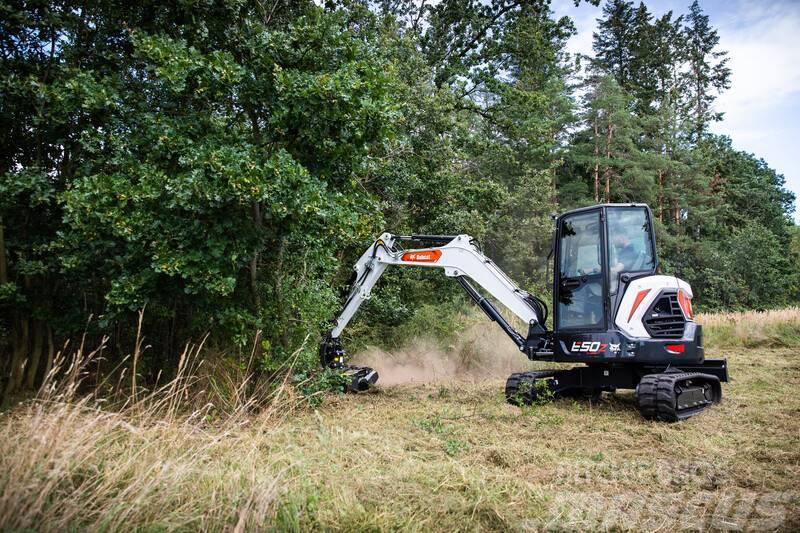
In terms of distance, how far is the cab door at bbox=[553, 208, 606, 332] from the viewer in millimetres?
7410

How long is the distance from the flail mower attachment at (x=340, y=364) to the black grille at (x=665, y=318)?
4077mm

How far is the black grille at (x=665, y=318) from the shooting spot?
283 inches

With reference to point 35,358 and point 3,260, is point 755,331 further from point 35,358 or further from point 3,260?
point 3,260

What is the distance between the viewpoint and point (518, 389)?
313 inches

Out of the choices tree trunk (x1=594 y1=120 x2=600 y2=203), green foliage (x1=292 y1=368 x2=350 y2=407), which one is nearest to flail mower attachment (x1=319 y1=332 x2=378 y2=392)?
green foliage (x1=292 y1=368 x2=350 y2=407)

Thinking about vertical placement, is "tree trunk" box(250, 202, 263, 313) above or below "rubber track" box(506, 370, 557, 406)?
above

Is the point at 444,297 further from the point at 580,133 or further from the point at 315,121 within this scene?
the point at 580,133

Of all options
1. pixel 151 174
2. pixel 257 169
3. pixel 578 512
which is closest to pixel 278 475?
pixel 578 512

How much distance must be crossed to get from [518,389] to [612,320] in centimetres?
161

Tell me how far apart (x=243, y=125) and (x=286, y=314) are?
246 cm

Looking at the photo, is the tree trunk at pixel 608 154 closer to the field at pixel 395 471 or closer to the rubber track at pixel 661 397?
the field at pixel 395 471

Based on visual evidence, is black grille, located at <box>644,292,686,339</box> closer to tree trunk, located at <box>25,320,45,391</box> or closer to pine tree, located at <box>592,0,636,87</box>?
tree trunk, located at <box>25,320,45,391</box>

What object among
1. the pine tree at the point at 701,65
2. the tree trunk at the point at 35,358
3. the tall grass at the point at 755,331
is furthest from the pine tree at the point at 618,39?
the tree trunk at the point at 35,358

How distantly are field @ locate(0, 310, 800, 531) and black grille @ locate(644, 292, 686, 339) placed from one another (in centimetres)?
107
